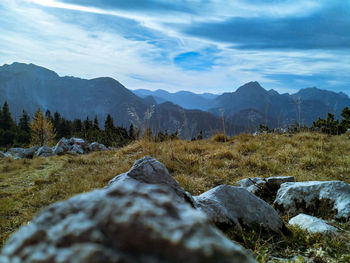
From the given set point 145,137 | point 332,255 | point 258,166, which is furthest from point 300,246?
point 145,137

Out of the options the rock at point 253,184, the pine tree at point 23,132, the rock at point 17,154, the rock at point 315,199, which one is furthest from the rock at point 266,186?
the pine tree at point 23,132

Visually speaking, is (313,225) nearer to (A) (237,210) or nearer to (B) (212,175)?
(A) (237,210)

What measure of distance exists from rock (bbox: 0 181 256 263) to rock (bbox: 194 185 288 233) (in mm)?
1796

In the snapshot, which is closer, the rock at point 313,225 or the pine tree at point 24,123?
the rock at point 313,225

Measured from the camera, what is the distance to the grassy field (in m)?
2.42

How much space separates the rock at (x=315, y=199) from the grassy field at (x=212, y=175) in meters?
0.39

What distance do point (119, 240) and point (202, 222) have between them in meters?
0.28

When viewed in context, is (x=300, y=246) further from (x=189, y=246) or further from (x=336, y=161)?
(x=336, y=161)

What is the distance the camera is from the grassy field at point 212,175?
2418 millimetres

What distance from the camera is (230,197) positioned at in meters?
2.92

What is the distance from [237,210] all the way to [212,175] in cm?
245

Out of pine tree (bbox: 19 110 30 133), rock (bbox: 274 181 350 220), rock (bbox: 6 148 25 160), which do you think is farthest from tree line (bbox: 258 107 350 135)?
pine tree (bbox: 19 110 30 133)

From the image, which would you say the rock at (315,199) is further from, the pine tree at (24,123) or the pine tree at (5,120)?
the pine tree at (24,123)

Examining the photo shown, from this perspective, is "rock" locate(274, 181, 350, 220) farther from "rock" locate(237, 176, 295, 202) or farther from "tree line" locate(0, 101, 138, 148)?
"tree line" locate(0, 101, 138, 148)
